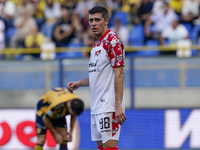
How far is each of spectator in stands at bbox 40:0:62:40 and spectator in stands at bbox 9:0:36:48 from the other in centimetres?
46

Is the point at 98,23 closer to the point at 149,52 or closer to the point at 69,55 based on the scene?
the point at 149,52

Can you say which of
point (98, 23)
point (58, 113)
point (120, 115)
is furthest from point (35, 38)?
point (120, 115)

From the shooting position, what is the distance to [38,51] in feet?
37.1

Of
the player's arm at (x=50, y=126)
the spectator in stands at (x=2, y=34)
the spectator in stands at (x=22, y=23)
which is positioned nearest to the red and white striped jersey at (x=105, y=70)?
the player's arm at (x=50, y=126)

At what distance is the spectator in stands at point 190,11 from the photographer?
11.8 metres

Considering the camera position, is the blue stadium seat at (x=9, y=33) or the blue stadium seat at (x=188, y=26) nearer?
the blue stadium seat at (x=188, y=26)

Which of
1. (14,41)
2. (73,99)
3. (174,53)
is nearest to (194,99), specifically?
(174,53)

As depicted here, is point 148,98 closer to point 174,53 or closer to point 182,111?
point 182,111

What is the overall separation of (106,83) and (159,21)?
26.7 ft

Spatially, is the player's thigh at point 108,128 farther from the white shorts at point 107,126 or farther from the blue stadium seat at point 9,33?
the blue stadium seat at point 9,33

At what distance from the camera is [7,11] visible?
44.1 ft

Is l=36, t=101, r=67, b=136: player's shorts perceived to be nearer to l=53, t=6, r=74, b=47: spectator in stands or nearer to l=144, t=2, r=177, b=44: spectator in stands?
l=53, t=6, r=74, b=47: spectator in stands

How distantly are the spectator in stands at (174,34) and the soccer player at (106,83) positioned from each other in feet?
24.5

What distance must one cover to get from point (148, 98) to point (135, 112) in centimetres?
49
